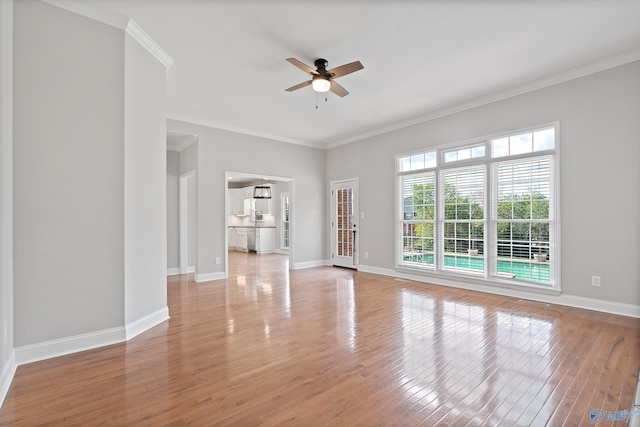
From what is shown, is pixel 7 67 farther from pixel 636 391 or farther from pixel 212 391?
pixel 636 391

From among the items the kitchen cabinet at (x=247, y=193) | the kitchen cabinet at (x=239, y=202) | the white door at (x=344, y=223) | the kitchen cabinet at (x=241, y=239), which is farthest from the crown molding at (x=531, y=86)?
the kitchen cabinet at (x=241, y=239)

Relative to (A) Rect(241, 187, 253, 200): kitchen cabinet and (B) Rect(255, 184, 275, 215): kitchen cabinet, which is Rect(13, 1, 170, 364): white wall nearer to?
(B) Rect(255, 184, 275, 215): kitchen cabinet

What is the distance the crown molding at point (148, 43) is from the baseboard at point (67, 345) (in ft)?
9.81

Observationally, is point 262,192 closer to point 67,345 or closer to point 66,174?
point 66,174

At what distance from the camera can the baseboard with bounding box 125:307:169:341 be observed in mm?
3036

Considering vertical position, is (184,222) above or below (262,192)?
below

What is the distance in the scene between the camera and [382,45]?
3400 millimetres

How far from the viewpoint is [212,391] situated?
2.12m

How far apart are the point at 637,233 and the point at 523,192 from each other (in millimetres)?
1333

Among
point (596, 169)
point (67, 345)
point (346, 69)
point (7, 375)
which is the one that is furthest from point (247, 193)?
point (596, 169)

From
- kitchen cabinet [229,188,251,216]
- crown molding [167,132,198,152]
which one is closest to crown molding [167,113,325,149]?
crown molding [167,132,198,152]

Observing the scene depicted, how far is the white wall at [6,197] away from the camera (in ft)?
7.07

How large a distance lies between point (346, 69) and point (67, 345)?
380 centimetres

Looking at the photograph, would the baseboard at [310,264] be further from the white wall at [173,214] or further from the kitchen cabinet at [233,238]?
the kitchen cabinet at [233,238]
